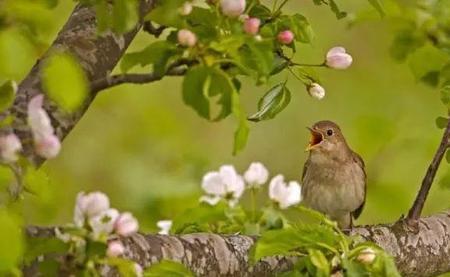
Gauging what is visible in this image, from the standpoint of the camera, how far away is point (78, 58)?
245 cm

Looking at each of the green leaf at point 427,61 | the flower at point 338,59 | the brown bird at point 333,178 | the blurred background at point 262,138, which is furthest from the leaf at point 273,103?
the brown bird at point 333,178

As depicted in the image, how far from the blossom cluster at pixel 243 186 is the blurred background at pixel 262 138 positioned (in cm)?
20

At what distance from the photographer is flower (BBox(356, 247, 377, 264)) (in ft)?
7.57

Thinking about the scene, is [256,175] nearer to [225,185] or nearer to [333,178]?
Answer: [225,185]

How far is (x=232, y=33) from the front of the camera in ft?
7.01

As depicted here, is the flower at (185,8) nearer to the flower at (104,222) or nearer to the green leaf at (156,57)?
the green leaf at (156,57)

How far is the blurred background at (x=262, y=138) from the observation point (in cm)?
429

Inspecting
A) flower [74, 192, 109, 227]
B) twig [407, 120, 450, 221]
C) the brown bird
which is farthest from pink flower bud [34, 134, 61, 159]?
the brown bird

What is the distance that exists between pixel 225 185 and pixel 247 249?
338mm

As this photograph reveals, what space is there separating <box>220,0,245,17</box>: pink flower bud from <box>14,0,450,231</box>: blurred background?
1.37ft

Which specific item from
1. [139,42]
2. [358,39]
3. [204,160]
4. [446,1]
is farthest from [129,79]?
[358,39]

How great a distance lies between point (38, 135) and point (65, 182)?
134 inches

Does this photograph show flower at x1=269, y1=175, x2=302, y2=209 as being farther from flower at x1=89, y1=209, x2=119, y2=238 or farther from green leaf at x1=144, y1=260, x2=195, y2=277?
flower at x1=89, y1=209, x2=119, y2=238

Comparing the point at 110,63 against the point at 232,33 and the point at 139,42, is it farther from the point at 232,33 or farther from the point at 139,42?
the point at 139,42
